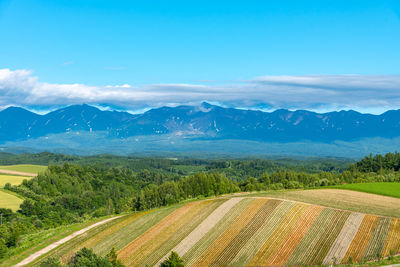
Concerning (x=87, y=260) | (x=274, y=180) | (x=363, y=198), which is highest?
(x=87, y=260)

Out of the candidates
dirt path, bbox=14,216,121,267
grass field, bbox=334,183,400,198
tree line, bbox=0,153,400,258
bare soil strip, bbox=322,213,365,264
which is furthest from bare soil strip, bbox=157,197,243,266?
grass field, bbox=334,183,400,198

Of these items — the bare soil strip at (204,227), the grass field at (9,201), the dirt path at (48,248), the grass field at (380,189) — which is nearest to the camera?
the bare soil strip at (204,227)

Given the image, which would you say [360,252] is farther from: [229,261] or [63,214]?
[63,214]

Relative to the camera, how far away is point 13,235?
69688 mm

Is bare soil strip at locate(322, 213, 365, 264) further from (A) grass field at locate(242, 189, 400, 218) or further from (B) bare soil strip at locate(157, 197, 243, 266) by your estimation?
(B) bare soil strip at locate(157, 197, 243, 266)

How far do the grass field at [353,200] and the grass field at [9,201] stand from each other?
227 feet

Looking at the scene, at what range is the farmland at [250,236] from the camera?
48531 mm

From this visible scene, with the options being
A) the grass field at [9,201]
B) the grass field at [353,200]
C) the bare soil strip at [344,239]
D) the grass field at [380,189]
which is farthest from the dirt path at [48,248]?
the grass field at [380,189]

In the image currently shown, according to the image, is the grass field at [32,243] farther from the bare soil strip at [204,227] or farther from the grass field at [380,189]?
the grass field at [380,189]

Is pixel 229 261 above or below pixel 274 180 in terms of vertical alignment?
above

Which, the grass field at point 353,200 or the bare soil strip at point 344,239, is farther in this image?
the grass field at point 353,200

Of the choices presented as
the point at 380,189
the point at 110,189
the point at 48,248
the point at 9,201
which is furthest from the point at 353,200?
the point at 110,189

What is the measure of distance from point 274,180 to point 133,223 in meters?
69.3

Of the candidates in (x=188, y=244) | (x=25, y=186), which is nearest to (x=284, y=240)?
(x=188, y=244)
